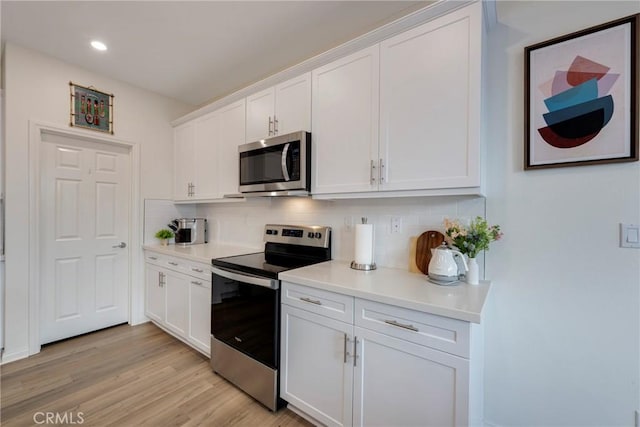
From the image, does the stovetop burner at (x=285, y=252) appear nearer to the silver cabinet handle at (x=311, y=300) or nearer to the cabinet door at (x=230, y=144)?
the silver cabinet handle at (x=311, y=300)

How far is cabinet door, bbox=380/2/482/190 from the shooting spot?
1.39 meters

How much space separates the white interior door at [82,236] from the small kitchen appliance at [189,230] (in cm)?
53

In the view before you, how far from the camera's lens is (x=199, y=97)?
3.48m

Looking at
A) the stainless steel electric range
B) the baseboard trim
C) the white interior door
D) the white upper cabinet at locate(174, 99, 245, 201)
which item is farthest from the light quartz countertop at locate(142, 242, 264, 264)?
the baseboard trim

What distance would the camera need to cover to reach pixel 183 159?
3283 mm

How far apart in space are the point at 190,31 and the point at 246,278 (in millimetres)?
2010

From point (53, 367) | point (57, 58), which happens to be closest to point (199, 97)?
point (57, 58)

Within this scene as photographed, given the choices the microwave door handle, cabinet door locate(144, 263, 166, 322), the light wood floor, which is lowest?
the light wood floor

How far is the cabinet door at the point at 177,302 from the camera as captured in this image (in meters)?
2.53

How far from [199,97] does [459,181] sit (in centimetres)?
337

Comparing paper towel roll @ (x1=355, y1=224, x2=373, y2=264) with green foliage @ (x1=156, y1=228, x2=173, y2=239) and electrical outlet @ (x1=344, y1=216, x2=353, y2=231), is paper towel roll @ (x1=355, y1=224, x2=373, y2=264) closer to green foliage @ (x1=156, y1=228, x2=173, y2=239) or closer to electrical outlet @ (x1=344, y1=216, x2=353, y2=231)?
electrical outlet @ (x1=344, y1=216, x2=353, y2=231)

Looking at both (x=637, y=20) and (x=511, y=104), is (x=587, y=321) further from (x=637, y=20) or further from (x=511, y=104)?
(x=637, y=20)

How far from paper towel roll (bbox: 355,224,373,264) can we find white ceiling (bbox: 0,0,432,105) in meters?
1.53

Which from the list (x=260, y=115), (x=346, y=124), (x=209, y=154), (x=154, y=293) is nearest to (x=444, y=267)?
(x=346, y=124)
